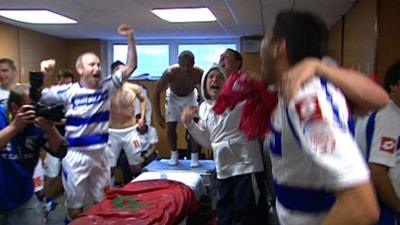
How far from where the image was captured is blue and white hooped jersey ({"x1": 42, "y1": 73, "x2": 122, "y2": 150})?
327 cm

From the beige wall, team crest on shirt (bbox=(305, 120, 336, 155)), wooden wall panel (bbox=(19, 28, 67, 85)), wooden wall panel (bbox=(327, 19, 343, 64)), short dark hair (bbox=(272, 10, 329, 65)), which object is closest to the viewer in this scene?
team crest on shirt (bbox=(305, 120, 336, 155))

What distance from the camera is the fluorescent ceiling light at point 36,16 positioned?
4965mm

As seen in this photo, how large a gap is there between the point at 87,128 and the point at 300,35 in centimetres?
251

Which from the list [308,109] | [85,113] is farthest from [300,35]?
[85,113]

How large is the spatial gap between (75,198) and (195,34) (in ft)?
14.7

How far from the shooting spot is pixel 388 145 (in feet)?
6.03

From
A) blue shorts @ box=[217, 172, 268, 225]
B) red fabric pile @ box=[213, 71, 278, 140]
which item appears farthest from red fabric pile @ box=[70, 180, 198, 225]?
red fabric pile @ box=[213, 71, 278, 140]

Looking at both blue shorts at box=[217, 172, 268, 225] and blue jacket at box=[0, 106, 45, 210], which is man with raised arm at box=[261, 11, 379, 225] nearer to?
blue jacket at box=[0, 106, 45, 210]

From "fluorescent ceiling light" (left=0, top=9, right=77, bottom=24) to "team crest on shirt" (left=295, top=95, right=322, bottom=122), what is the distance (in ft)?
14.8

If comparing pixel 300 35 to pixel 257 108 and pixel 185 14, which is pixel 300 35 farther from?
pixel 185 14

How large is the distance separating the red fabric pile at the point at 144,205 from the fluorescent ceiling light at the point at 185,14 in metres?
2.25

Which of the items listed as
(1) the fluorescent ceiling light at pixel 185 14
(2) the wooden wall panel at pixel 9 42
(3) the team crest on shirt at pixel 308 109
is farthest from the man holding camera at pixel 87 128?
(2) the wooden wall panel at pixel 9 42

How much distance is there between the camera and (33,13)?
199 inches

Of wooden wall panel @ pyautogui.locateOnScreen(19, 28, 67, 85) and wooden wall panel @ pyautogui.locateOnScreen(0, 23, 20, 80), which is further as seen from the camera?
wooden wall panel @ pyautogui.locateOnScreen(19, 28, 67, 85)
